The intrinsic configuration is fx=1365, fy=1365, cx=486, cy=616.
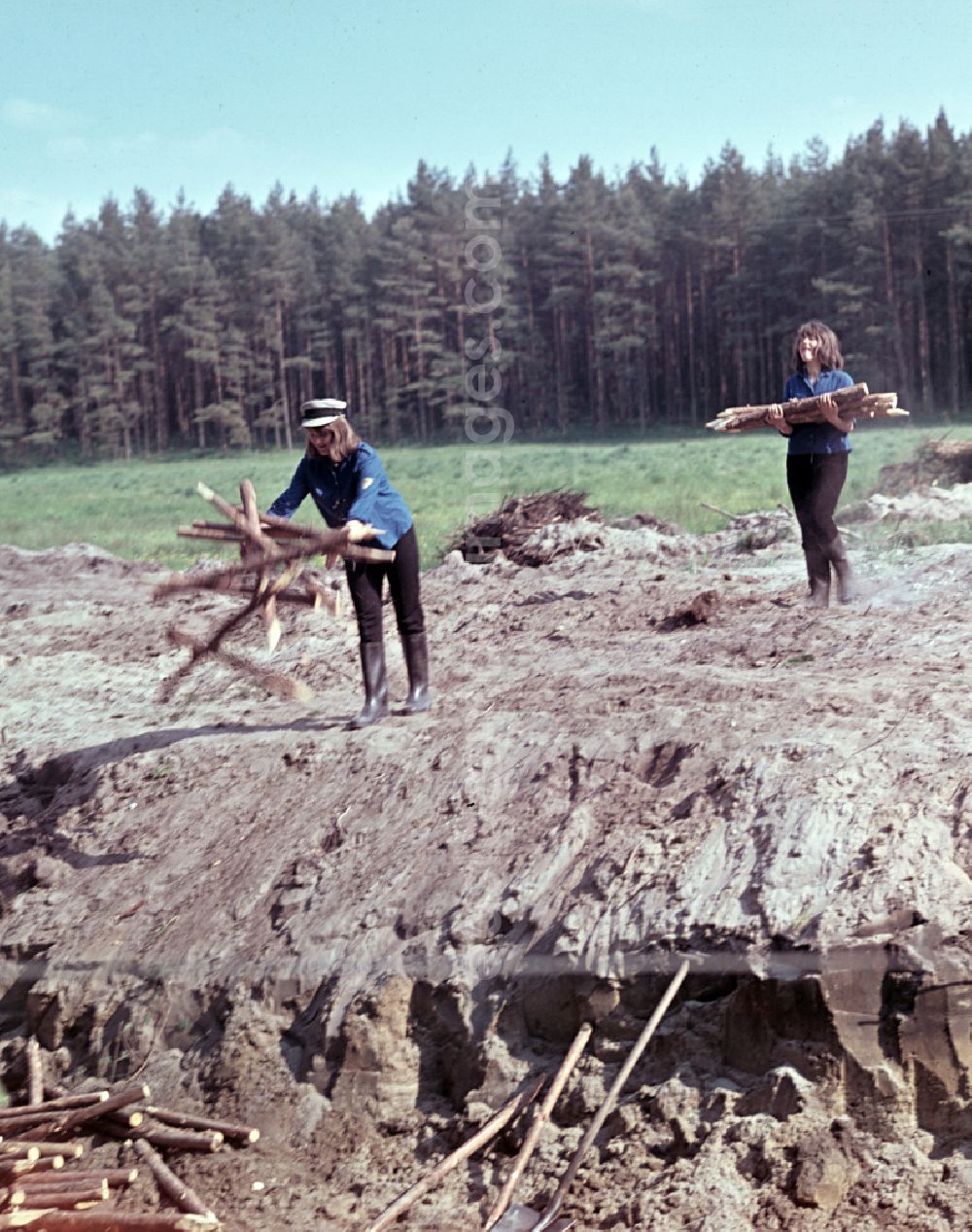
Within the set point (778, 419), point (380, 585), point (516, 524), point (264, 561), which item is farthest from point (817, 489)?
point (516, 524)

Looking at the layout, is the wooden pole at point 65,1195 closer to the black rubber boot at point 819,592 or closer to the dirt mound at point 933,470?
the black rubber boot at point 819,592

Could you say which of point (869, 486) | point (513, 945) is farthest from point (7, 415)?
point (513, 945)

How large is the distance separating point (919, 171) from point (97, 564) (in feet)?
79.2

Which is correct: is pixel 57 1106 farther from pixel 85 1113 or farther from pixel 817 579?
pixel 817 579

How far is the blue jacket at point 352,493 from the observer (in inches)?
267

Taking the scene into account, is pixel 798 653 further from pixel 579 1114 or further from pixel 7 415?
pixel 7 415

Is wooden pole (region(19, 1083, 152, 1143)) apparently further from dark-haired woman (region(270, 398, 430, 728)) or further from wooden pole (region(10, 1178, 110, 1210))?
dark-haired woman (region(270, 398, 430, 728))

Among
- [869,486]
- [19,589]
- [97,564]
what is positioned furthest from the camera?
[869,486]

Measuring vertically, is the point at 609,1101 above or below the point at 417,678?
below

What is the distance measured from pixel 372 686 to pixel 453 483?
20252mm

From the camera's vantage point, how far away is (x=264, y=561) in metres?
6.32

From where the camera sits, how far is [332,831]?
6.57 metres

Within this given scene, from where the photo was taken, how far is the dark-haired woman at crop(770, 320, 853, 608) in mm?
8391

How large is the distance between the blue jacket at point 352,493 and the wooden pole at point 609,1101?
9.04ft
